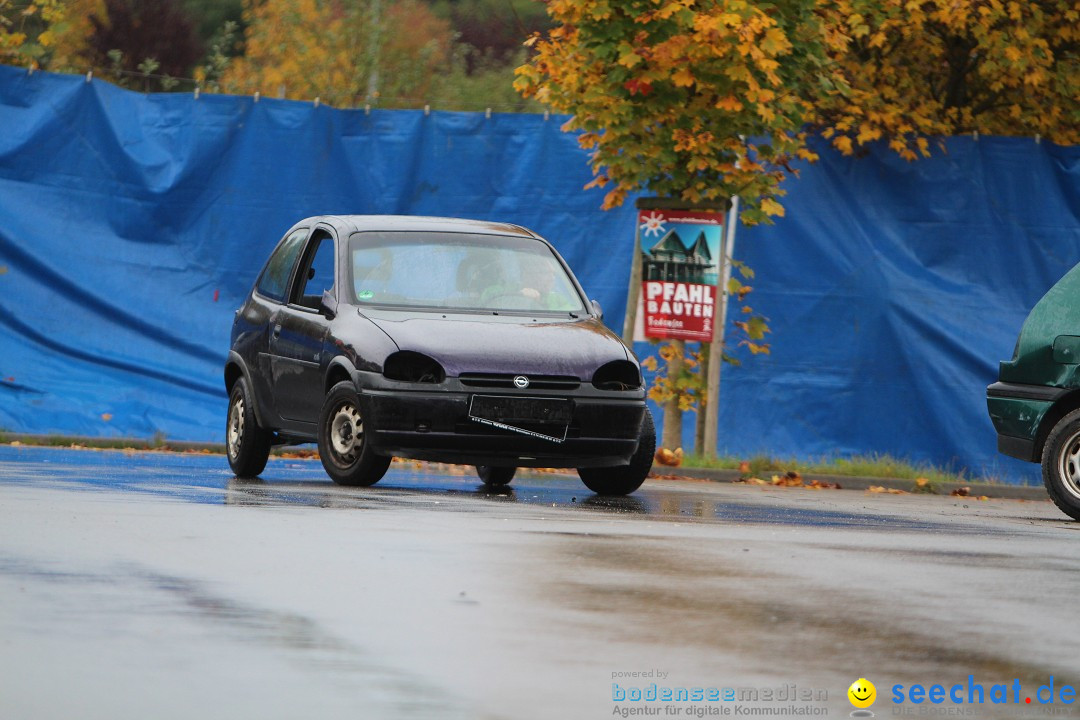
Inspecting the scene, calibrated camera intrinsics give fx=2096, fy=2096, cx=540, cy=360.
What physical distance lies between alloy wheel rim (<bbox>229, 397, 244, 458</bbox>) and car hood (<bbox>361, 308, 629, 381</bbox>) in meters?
1.63

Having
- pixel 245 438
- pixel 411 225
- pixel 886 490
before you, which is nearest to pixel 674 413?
pixel 886 490

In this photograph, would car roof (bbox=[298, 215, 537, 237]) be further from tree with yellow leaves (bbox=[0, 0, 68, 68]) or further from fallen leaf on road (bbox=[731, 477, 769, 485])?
tree with yellow leaves (bbox=[0, 0, 68, 68])

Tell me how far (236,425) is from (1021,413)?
17.2 feet

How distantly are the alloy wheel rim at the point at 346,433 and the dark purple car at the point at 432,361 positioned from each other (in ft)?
0.03

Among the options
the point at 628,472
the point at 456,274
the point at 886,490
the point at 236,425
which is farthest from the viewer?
the point at 886,490

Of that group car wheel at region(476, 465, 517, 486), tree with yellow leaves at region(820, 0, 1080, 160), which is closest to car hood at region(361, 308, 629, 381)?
car wheel at region(476, 465, 517, 486)

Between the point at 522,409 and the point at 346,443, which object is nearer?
the point at 522,409

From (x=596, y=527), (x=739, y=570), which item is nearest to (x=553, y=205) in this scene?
(x=596, y=527)

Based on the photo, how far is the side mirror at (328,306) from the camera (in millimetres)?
13180

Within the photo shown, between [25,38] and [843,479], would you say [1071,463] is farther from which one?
[25,38]

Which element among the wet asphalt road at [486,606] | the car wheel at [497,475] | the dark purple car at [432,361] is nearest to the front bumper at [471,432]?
the dark purple car at [432,361]

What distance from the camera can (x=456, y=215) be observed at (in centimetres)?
1902

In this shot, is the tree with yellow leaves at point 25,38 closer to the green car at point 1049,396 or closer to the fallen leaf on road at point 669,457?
the fallen leaf on road at point 669,457

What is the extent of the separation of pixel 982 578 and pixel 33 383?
1126cm
